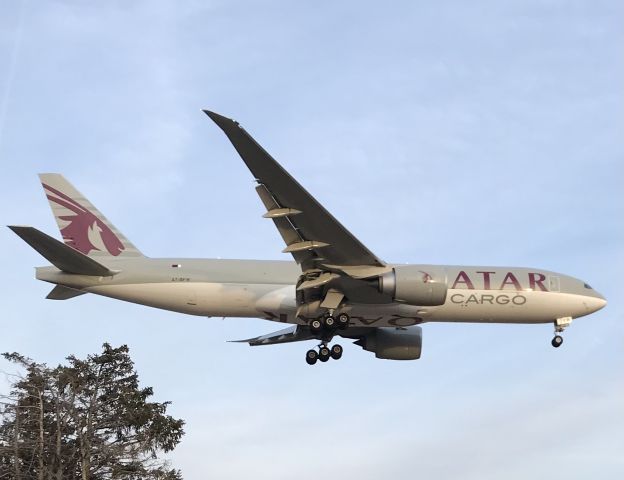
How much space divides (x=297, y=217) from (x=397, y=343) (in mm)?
8240

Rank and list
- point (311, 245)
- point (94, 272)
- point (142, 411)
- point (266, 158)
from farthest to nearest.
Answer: point (142, 411)
point (94, 272)
point (311, 245)
point (266, 158)

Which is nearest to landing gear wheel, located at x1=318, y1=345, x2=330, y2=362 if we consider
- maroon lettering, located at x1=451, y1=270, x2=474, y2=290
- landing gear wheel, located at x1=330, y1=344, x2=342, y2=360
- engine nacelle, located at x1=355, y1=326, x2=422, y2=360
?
landing gear wheel, located at x1=330, y1=344, x2=342, y2=360

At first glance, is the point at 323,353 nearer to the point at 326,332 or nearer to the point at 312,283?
the point at 326,332

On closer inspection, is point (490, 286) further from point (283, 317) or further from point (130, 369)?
point (130, 369)

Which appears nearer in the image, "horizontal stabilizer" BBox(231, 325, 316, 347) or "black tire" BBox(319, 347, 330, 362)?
"black tire" BBox(319, 347, 330, 362)

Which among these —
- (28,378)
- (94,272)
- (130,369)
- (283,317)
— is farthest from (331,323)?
(130,369)

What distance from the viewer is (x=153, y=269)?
32.8 m

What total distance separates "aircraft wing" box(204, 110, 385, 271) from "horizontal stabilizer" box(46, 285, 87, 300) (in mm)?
7436

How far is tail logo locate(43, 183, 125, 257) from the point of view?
114 feet

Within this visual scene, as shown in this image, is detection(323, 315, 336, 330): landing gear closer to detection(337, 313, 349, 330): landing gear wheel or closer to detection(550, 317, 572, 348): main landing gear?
detection(337, 313, 349, 330): landing gear wheel

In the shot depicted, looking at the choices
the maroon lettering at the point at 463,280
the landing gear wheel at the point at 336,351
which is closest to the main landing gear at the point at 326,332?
the landing gear wheel at the point at 336,351

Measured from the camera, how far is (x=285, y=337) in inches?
1449

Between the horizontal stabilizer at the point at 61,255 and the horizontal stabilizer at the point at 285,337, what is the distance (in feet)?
22.9

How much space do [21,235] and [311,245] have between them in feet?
27.4
